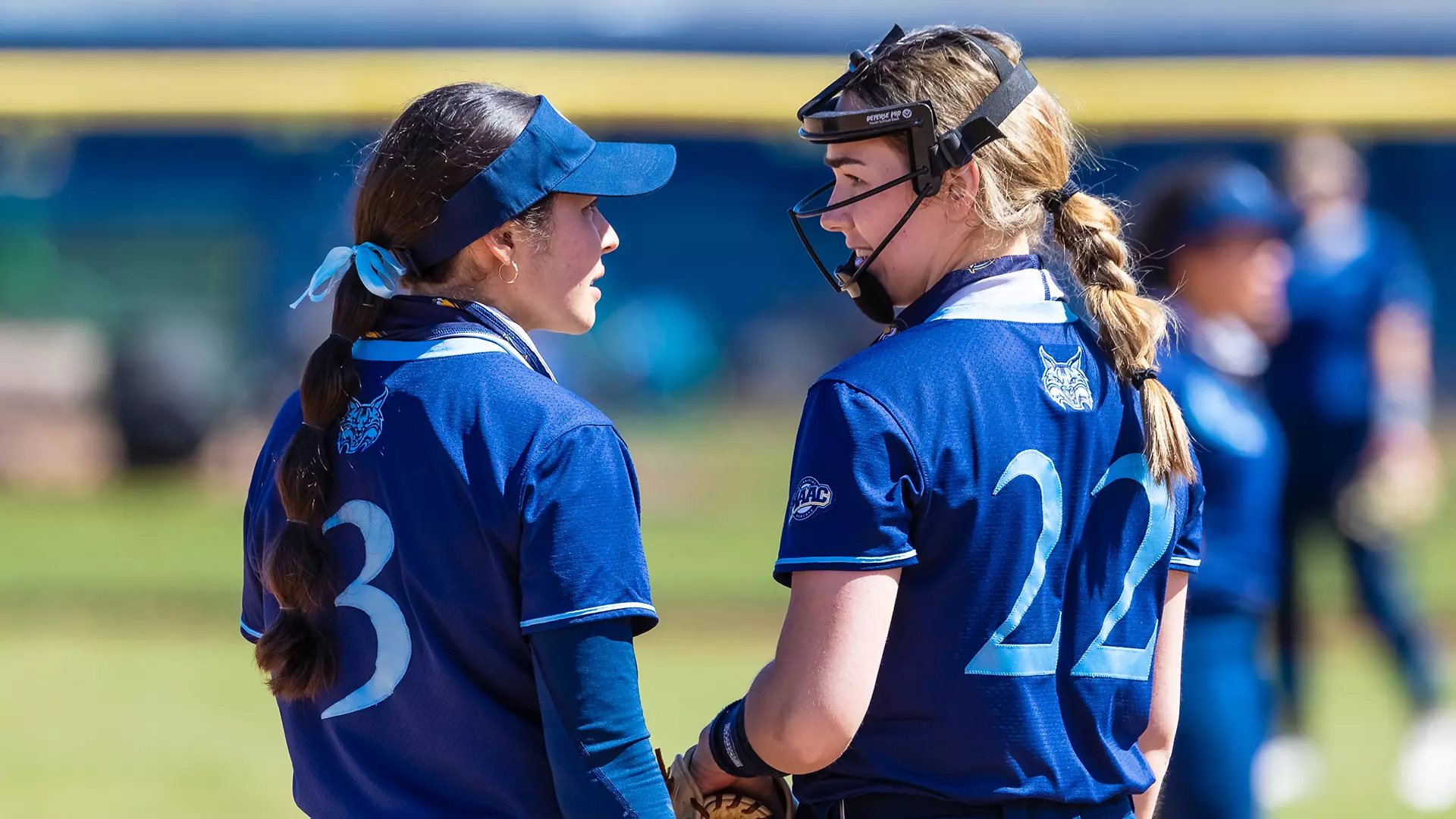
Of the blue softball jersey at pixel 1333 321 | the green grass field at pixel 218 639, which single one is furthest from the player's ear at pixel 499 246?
the blue softball jersey at pixel 1333 321

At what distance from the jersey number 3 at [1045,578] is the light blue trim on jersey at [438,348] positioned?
72cm

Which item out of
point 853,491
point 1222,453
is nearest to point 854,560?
point 853,491

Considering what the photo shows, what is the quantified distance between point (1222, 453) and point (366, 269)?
7.49ft

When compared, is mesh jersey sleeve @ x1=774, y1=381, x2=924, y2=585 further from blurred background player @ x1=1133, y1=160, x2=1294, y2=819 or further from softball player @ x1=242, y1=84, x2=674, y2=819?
blurred background player @ x1=1133, y1=160, x2=1294, y2=819

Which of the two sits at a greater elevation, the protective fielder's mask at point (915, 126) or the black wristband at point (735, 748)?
the protective fielder's mask at point (915, 126)

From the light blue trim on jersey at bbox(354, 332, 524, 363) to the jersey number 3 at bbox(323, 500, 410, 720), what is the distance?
208mm

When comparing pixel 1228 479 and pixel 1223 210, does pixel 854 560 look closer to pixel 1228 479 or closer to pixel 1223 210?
pixel 1228 479

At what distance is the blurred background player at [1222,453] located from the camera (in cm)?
361

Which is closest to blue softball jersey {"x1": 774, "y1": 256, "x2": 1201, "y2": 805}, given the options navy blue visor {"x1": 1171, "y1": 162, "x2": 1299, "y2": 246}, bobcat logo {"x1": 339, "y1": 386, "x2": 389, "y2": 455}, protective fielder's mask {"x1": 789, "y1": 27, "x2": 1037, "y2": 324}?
protective fielder's mask {"x1": 789, "y1": 27, "x2": 1037, "y2": 324}

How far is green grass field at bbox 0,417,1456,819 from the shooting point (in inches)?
229

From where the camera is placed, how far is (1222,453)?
367cm

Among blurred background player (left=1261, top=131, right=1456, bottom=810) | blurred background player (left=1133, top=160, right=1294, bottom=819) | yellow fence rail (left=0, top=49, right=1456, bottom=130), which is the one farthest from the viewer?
yellow fence rail (left=0, top=49, right=1456, bottom=130)

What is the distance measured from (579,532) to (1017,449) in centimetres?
59

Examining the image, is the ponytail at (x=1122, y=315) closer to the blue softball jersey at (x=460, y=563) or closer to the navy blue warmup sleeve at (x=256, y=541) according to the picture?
the blue softball jersey at (x=460, y=563)
